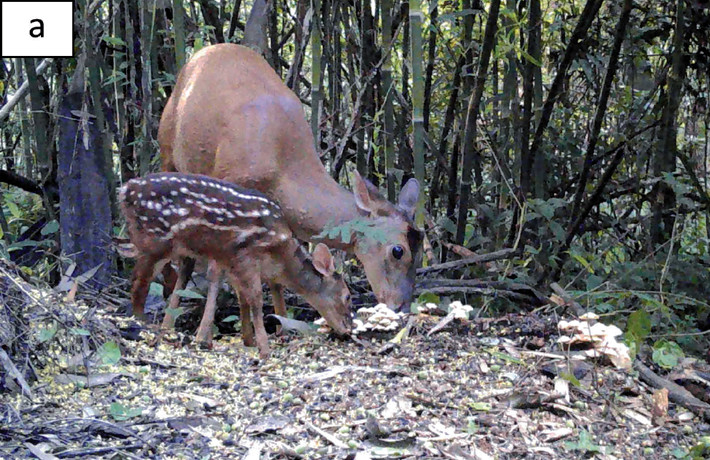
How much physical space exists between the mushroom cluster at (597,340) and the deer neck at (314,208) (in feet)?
3.70

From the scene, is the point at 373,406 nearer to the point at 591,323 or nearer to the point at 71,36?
the point at 591,323

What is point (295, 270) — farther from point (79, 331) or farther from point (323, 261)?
point (79, 331)

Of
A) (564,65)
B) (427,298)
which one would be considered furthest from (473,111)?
(427,298)

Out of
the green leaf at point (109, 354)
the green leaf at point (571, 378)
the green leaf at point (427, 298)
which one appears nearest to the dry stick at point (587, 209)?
the green leaf at point (427, 298)

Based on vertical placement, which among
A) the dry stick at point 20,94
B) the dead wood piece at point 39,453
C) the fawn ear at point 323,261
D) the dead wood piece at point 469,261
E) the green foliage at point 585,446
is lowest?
the green foliage at point 585,446

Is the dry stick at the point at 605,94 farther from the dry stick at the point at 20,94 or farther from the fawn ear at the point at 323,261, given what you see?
the dry stick at the point at 20,94

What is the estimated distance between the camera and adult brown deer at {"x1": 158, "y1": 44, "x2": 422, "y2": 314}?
3.87 m

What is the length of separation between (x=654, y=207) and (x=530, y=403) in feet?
9.08

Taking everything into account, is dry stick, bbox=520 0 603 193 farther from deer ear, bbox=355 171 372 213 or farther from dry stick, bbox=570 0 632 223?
deer ear, bbox=355 171 372 213

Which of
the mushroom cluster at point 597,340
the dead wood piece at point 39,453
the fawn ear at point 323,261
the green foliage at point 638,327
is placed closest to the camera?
the dead wood piece at point 39,453

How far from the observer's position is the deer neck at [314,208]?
3.88m

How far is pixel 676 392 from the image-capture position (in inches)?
123

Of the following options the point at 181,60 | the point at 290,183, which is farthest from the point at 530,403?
the point at 181,60

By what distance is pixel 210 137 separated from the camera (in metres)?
3.95
